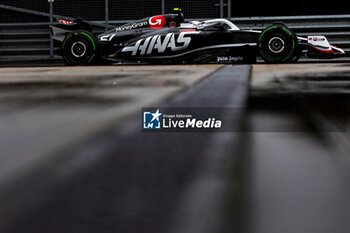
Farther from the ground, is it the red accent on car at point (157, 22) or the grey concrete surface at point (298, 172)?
the red accent on car at point (157, 22)

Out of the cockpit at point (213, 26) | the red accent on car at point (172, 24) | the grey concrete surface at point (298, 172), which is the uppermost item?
the red accent on car at point (172, 24)

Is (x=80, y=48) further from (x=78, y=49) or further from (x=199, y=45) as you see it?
(x=199, y=45)

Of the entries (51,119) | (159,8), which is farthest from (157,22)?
(51,119)

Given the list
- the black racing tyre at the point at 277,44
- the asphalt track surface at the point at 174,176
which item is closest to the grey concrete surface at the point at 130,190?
the asphalt track surface at the point at 174,176

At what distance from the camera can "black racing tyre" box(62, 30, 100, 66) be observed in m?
5.95

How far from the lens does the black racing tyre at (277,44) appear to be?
566cm

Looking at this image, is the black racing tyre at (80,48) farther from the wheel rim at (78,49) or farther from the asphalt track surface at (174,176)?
the asphalt track surface at (174,176)

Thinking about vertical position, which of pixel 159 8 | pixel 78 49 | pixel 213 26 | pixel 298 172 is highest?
pixel 159 8

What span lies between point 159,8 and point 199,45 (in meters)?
5.29

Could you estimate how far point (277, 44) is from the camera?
5.72m

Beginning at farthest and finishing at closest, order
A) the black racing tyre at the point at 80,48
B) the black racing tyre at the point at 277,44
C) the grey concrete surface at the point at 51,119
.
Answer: the black racing tyre at the point at 80,48 < the black racing tyre at the point at 277,44 < the grey concrete surface at the point at 51,119

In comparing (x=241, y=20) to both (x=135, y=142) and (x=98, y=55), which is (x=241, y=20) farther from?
(x=135, y=142)

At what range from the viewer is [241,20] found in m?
10.2

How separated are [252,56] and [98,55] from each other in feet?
6.71
